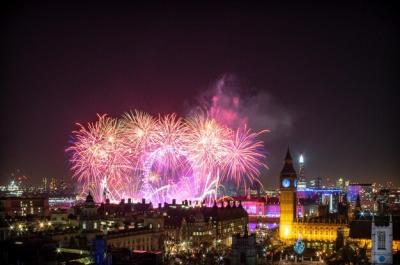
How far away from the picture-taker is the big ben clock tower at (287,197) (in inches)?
3944

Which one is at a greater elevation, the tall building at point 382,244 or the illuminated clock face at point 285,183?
the illuminated clock face at point 285,183

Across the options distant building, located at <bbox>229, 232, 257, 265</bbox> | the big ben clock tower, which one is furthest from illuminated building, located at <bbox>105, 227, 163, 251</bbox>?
the big ben clock tower

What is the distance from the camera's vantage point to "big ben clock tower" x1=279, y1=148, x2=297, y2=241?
10019cm

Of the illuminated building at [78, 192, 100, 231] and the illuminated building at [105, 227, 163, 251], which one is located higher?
the illuminated building at [78, 192, 100, 231]

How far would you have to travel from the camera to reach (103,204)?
277ft

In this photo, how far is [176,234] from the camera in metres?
78.3

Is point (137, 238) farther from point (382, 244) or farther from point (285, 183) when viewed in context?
point (285, 183)

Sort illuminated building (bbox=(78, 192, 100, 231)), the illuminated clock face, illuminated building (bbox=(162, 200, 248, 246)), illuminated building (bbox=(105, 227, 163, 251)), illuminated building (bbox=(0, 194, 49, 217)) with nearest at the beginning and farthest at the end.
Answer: illuminated building (bbox=(105, 227, 163, 251)) → illuminated building (bbox=(78, 192, 100, 231)) → illuminated building (bbox=(162, 200, 248, 246)) → illuminated building (bbox=(0, 194, 49, 217)) → the illuminated clock face

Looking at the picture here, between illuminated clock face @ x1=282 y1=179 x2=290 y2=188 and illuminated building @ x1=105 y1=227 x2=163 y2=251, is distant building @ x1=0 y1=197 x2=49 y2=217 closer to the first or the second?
illuminated building @ x1=105 y1=227 x2=163 y2=251

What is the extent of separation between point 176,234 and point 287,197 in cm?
3305

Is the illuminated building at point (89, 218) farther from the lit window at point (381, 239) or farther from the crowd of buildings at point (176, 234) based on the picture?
the lit window at point (381, 239)

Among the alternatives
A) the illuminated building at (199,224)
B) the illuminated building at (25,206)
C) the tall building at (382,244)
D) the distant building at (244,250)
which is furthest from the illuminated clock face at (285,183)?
the distant building at (244,250)

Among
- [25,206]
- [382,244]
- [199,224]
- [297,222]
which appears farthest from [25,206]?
[382,244]

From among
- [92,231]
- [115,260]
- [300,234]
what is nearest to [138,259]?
[115,260]
